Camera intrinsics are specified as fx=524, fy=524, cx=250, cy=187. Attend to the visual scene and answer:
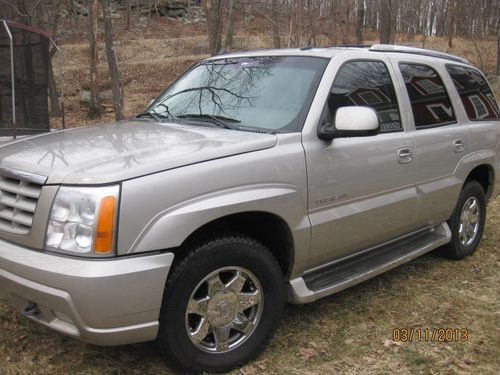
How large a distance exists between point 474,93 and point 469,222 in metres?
1.28

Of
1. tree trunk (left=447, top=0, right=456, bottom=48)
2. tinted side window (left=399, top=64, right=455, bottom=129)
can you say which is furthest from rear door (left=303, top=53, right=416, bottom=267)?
tree trunk (left=447, top=0, right=456, bottom=48)

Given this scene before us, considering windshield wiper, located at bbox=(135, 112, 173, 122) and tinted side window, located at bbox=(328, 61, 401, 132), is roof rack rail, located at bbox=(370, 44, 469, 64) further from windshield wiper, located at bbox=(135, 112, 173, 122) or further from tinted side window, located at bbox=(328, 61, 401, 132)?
windshield wiper, located at bbox=(135, 112, 173, 122)

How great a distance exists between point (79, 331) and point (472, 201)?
13.3 ft

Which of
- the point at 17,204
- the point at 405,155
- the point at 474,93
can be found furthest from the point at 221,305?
the point at 474,93

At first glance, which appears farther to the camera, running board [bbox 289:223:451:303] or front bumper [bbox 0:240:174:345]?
running board [bbox 289:223:451:303]

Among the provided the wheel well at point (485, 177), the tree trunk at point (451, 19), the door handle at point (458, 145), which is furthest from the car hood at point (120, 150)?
the tree trunk at point (451, 19)

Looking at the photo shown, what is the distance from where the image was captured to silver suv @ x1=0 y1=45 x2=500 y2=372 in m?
2.54

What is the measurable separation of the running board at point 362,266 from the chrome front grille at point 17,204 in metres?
1.62

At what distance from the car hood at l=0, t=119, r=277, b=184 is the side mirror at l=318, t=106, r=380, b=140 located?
410 mm

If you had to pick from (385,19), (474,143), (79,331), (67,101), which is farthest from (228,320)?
(67,101)

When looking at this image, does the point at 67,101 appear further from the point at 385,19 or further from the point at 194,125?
the point at 194,125

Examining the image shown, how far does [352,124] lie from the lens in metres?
3.28

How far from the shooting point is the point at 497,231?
629 cm

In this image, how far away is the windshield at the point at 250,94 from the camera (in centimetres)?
347
